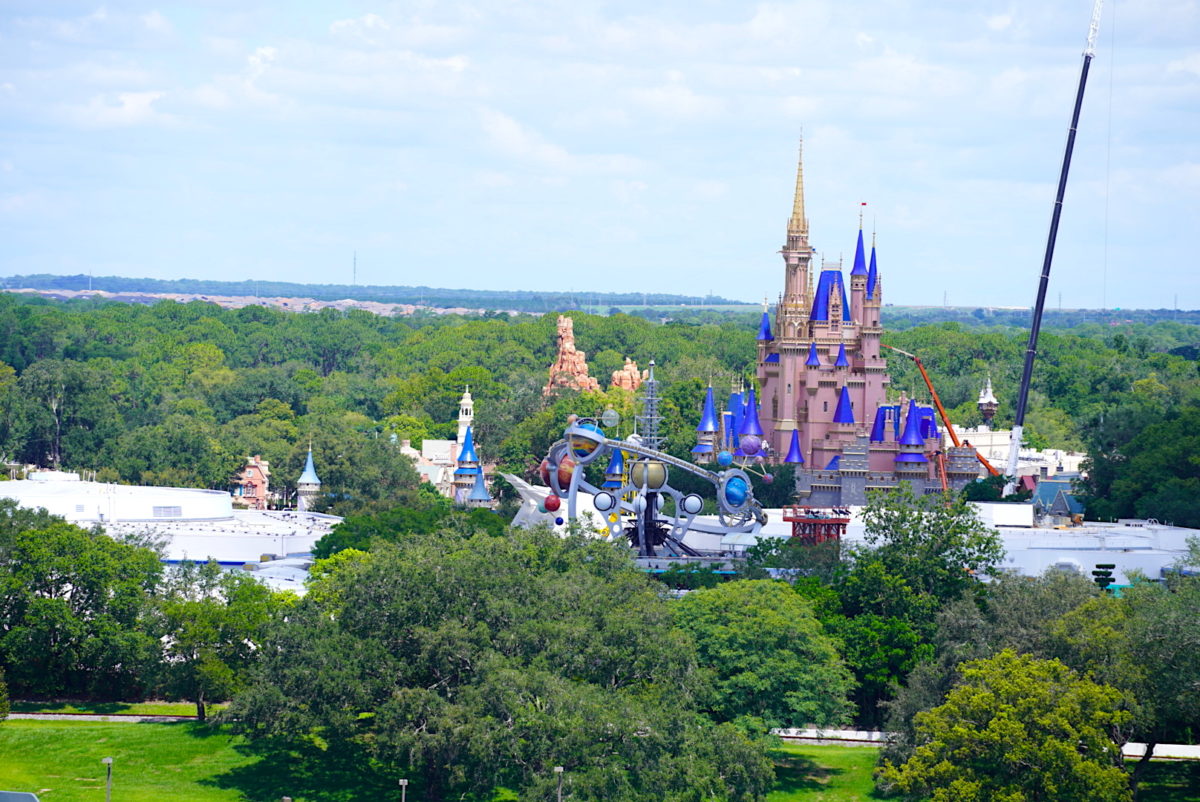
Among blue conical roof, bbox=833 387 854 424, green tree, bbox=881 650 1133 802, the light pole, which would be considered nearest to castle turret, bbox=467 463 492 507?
blue conical roof, bbox=833 387 854 424

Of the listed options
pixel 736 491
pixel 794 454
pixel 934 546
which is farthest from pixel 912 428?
pixel 934 546

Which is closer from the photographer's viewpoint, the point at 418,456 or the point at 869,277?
the point at 869,277

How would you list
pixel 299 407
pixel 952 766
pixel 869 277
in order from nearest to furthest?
pixel 952 766, pixel 869 277, pixel 299 407

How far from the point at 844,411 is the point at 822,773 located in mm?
46270

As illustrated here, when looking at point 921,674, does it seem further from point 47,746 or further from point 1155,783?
point 47,746

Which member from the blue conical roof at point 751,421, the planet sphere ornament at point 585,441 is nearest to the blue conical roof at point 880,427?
the blue conical roof at point 751,421

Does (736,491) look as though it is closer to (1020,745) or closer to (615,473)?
(615,473)

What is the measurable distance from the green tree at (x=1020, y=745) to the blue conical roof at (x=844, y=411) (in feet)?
171

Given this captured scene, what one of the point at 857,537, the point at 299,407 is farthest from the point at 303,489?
the point at 299,407

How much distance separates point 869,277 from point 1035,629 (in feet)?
177

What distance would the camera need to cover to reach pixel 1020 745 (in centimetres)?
5350

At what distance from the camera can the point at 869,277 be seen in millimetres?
115438

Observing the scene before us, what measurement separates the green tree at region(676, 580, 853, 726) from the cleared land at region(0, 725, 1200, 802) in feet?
5.94

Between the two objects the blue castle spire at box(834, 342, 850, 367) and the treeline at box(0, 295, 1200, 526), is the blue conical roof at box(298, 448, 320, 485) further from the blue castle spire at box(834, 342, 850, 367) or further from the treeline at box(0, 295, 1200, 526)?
the blue castle spire at box(834, 342, 850, 367)
